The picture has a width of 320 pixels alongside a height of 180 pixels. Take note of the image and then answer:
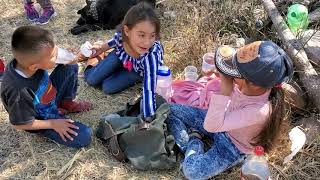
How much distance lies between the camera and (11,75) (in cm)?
270

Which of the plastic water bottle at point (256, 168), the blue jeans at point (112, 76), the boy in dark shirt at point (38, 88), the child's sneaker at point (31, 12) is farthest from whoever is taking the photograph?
the child's sneaker at point (31, 12)

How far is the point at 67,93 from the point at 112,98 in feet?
1.50

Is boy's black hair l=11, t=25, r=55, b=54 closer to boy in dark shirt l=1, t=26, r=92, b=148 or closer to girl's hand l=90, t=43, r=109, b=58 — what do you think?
boy in dark shirt l=1, t=26, r=92, b=148

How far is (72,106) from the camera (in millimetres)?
3352

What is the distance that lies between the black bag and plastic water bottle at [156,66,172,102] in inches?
14.8

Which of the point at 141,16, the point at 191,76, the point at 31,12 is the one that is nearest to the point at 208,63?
the point at 191,76

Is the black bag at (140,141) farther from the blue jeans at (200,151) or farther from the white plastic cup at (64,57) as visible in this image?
the white plastic cup at (64,57)

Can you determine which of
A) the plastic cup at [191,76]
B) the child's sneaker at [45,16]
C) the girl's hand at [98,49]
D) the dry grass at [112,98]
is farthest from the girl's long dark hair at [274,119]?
the child's sneaker at [45,16]

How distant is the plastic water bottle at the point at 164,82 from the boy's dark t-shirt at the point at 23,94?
884 millimetres

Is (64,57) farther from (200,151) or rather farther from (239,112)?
(239,112)

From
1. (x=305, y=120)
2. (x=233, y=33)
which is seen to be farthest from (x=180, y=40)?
(x=305, y=120)

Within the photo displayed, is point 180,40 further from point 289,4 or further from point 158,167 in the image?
point 158,167

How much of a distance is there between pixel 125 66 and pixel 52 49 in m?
0.96

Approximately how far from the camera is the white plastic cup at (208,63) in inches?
139
